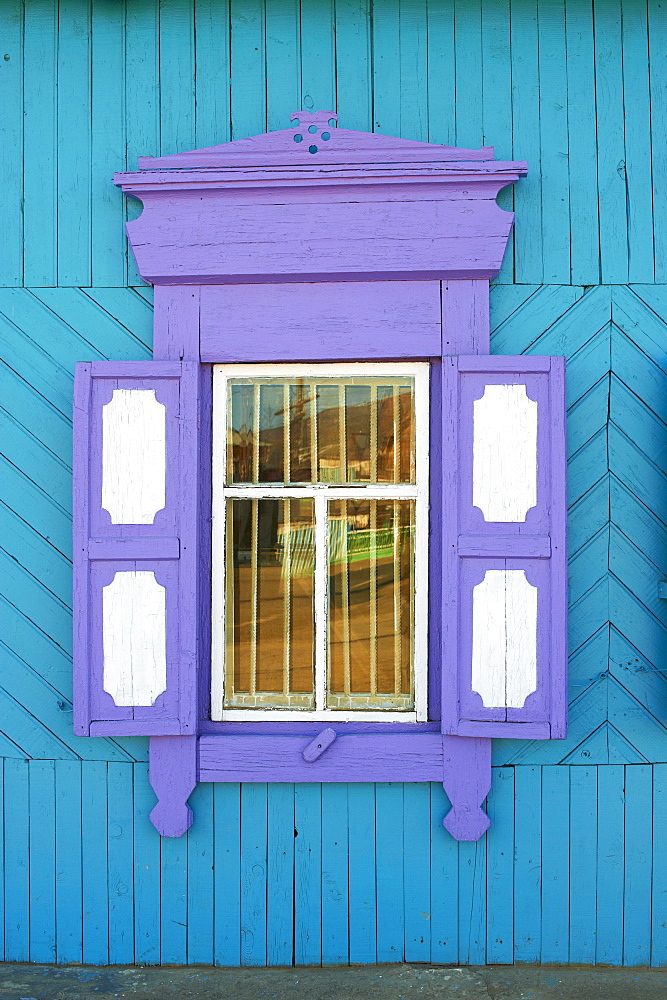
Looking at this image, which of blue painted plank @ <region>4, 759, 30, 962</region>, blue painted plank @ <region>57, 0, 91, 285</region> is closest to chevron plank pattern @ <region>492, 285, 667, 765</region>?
blue painted plank @ <region>57, 0, 91, 285</region>

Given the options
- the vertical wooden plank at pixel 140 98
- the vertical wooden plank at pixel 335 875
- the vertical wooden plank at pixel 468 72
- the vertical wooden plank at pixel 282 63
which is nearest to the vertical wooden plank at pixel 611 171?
the vertical wooden plank at pixel 468 72

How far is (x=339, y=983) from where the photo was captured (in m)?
2.85

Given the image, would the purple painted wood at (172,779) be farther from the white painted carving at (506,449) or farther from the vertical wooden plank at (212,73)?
the vertical wooden plank at (212,73)

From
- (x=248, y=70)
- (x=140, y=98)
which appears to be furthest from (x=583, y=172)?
(x=140, y=98)

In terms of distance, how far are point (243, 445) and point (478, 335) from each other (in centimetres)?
100

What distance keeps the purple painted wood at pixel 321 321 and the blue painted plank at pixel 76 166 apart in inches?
22.3

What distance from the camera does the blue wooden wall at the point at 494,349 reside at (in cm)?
296

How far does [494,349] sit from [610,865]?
2035mm

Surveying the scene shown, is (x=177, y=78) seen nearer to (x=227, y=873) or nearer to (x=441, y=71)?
(x=441, y=71)

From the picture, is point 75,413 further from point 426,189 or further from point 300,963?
point 300,963

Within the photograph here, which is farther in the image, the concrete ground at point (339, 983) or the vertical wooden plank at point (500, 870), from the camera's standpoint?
the vertical wooden plank at point (500, 870)

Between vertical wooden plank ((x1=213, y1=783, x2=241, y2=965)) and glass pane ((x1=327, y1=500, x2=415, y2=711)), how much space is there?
1.79 ft

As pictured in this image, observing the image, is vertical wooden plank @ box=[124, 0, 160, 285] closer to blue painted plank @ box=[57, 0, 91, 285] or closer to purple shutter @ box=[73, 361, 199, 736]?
blue painted plank @ box=[57, 0, 91, 285]

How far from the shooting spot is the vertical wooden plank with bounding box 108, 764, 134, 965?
300 centimetres
